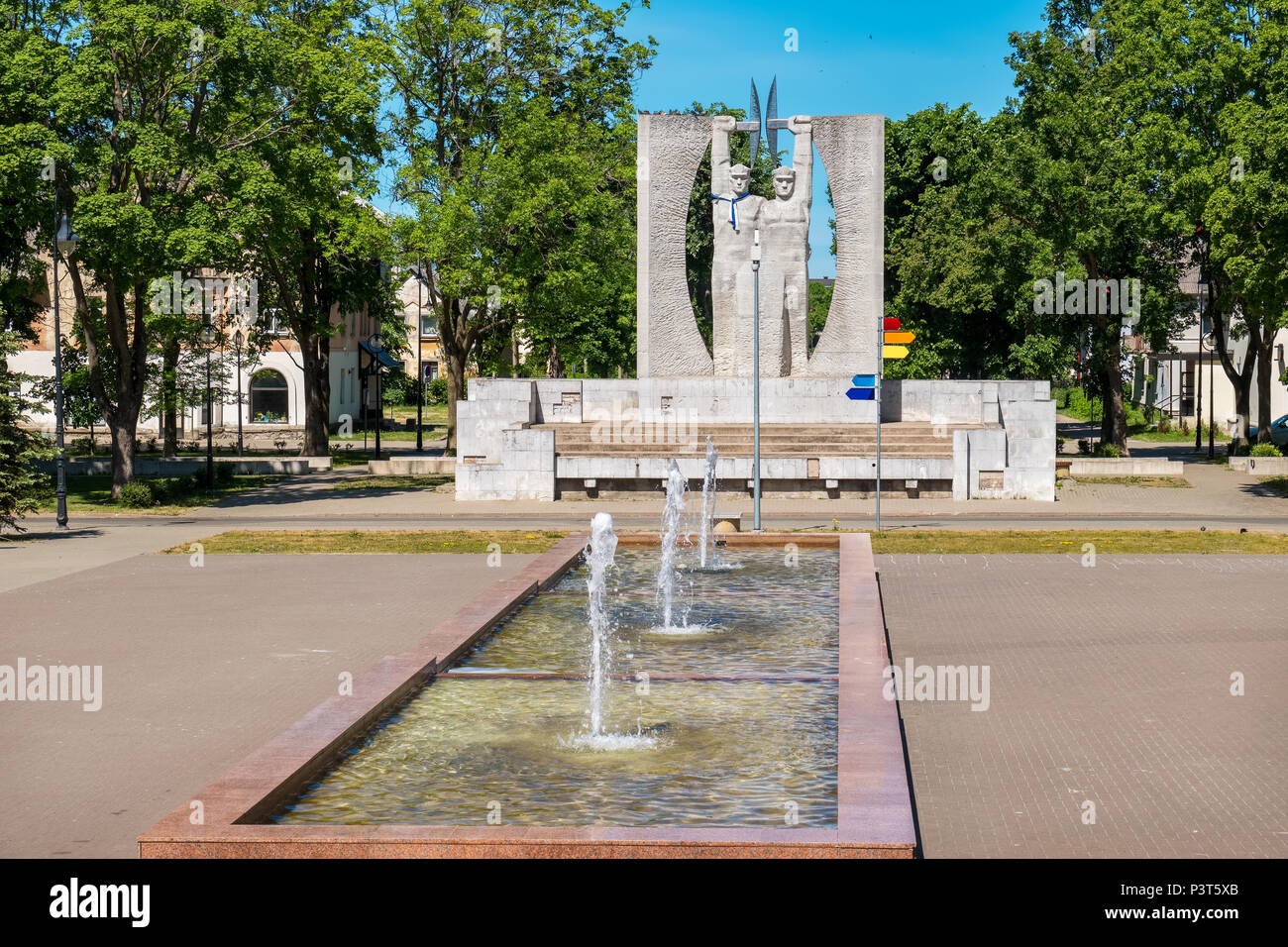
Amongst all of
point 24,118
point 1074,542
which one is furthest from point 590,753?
point 24,118

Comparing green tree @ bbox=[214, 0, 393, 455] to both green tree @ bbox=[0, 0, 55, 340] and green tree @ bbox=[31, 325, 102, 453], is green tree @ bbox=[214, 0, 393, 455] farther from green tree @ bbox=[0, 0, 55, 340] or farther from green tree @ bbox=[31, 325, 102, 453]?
green tree @ bbox=[31, 325, 102, 453]

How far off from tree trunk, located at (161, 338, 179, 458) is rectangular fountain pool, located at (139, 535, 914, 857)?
2969 centimetres

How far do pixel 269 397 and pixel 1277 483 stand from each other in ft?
153

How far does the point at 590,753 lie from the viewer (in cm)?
1036

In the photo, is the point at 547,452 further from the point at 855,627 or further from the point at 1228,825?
the point at 1228,825

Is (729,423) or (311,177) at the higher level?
(311,177)

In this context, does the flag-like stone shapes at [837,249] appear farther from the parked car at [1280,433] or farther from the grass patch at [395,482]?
the parked car at [1280,433]

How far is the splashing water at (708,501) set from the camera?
72.5ft

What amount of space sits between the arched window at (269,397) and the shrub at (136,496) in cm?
3649

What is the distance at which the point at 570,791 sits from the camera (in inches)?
369

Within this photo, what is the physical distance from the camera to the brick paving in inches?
351

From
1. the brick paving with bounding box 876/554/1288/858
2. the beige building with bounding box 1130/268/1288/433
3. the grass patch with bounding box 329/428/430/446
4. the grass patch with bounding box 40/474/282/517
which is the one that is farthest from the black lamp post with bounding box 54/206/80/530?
the beige building with bounding box 1130/268/1288/433

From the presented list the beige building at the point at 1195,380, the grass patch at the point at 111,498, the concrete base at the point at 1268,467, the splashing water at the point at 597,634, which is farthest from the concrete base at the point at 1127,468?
the splashing water at the point at 597,634

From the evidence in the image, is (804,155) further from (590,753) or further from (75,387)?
(590,753)
